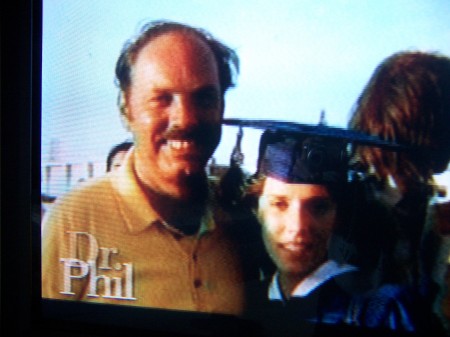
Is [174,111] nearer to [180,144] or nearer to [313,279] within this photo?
[180,144]

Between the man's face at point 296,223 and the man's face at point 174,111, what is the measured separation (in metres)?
0.17

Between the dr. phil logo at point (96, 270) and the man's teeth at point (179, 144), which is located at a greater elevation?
the man's teeth at point (179, 144)

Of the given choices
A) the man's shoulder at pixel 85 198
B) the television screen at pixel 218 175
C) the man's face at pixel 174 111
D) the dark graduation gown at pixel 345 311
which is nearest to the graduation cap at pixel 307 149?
the television screen at pixel 218 175

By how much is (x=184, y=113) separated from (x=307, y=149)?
29cm

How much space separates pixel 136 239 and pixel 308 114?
48 cm

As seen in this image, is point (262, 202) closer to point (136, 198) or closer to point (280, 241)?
point (280, 241)

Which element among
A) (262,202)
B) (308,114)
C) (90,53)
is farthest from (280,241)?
(90,53)

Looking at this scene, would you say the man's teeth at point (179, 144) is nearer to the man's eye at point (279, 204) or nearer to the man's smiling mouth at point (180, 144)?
the man's smiling mouth at point (180, 144)

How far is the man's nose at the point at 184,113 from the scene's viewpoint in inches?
53.0

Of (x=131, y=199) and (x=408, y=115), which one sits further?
(x=131, y=199)

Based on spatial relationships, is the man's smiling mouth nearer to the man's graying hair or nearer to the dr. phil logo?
the man's graying hair

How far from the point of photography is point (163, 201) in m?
1.38

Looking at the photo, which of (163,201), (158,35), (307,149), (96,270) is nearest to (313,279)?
(307,149)

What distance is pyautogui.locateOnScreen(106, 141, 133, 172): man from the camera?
140 centimetres
